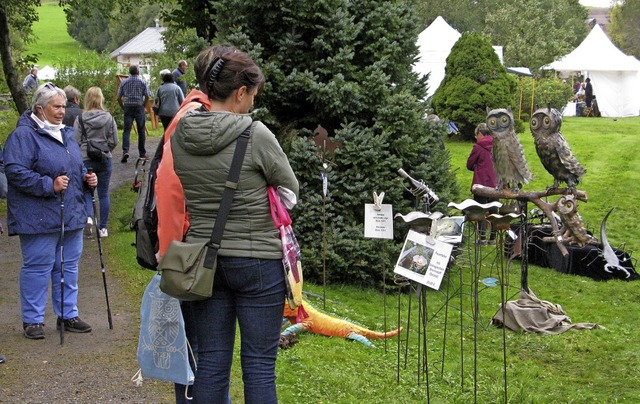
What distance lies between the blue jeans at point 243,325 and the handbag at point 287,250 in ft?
0.10

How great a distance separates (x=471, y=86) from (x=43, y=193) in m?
15.9

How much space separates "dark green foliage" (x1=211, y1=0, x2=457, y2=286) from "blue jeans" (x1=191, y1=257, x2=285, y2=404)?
526cm

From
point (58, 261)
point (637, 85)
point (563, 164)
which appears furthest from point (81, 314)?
point (637, 85)

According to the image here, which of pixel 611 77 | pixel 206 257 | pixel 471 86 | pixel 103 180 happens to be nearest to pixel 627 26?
pixel 611 77

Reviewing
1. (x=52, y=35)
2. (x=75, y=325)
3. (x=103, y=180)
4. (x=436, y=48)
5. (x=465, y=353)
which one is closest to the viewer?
(x=75, y=325)

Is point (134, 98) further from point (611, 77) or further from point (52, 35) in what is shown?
point (52, 35)

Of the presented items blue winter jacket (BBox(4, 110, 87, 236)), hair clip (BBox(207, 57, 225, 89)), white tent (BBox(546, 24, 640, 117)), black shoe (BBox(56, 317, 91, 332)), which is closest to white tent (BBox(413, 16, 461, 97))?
white tent (BBox(546, 24, 640, 117))

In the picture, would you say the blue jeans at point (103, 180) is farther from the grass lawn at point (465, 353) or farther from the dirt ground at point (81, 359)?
the dirt ground at point (81, 359)

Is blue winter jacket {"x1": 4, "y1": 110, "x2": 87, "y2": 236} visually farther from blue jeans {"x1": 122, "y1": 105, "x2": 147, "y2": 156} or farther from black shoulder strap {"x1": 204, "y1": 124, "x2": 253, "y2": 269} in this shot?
blue jeans {"x1": 122, "y1": 105, "x2": 147, "y2": 156}

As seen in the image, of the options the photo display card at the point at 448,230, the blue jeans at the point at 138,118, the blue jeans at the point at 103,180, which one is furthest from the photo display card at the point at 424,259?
the blue jeans at the point at 138,118

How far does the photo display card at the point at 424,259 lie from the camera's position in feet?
16.5

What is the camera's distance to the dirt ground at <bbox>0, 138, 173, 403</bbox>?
541cm

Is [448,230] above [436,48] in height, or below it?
below

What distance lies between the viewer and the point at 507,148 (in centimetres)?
867
